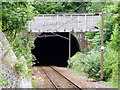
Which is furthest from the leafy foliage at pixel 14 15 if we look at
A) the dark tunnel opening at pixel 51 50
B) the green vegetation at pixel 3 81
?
the dark tunnel opening at pixel 51 50

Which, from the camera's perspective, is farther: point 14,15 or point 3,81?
point 14,15

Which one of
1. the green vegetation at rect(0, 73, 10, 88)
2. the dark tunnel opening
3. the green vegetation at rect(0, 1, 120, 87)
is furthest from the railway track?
the dark tunnel opening

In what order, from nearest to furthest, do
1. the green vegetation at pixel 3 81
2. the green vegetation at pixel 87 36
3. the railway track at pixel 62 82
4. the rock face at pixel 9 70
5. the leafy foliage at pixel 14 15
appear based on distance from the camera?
1. the green vegetation at pixel 3 81
2. the rock face at pixel 9 70
3. the leafy foliage at pixel 14 15
4. the green vegetation at pixel 87 36
5. the railway track at pixel 62 82

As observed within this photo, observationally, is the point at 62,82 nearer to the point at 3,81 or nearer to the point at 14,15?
the point at 14,15

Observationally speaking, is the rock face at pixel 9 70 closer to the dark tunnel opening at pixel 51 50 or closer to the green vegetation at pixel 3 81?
the green vegetation at pixel 3 81

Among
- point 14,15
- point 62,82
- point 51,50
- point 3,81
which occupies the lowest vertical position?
point 51,50

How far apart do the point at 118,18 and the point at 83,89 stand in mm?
6405

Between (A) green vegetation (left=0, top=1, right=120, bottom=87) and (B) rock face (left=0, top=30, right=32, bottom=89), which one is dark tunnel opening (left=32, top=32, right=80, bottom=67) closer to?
(A) green vegetation (left=0, top=1, right=120, bottom=87)

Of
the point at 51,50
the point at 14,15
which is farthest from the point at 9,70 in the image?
the point at 51,50

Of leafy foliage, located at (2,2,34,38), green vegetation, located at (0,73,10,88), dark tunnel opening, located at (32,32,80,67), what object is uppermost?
leafy foliage, located at (2,2,34,38)

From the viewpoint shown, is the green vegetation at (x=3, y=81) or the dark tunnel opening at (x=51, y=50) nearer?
the green vegetation at (x=3, y=81)

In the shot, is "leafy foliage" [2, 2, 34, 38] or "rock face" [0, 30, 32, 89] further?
"leafy foliage" [2, 2, 34, 38]

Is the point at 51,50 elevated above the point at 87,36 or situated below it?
below

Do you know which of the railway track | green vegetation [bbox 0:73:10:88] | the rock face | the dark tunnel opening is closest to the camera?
green vegetation [bbox 0:73:10:88]
